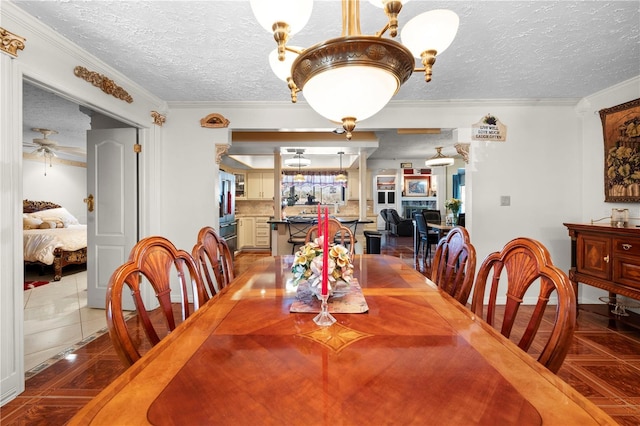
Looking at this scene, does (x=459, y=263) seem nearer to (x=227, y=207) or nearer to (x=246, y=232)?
(x=227, y=207)

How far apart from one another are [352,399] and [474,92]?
11.5ft

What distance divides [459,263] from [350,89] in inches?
45.2

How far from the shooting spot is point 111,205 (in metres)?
3.33

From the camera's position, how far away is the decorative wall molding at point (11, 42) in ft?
5.87

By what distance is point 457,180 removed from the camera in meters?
9.47

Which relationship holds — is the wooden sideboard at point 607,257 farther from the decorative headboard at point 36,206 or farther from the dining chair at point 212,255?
the decorative headboard at point 36,206

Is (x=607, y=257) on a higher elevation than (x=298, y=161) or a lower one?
lower

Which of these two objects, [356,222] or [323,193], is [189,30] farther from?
[323,193]

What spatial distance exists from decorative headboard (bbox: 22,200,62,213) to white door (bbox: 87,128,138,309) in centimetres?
426

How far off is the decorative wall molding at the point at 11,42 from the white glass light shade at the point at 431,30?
228cm

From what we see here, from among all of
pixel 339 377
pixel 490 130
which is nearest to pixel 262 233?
pixel 490 130

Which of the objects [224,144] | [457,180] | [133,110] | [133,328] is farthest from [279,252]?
[457,180]

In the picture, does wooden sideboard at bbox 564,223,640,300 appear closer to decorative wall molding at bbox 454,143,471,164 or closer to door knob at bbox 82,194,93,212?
decorative wall molding at bbox 454,143,471,164

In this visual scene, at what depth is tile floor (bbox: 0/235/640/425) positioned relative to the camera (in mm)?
1709
